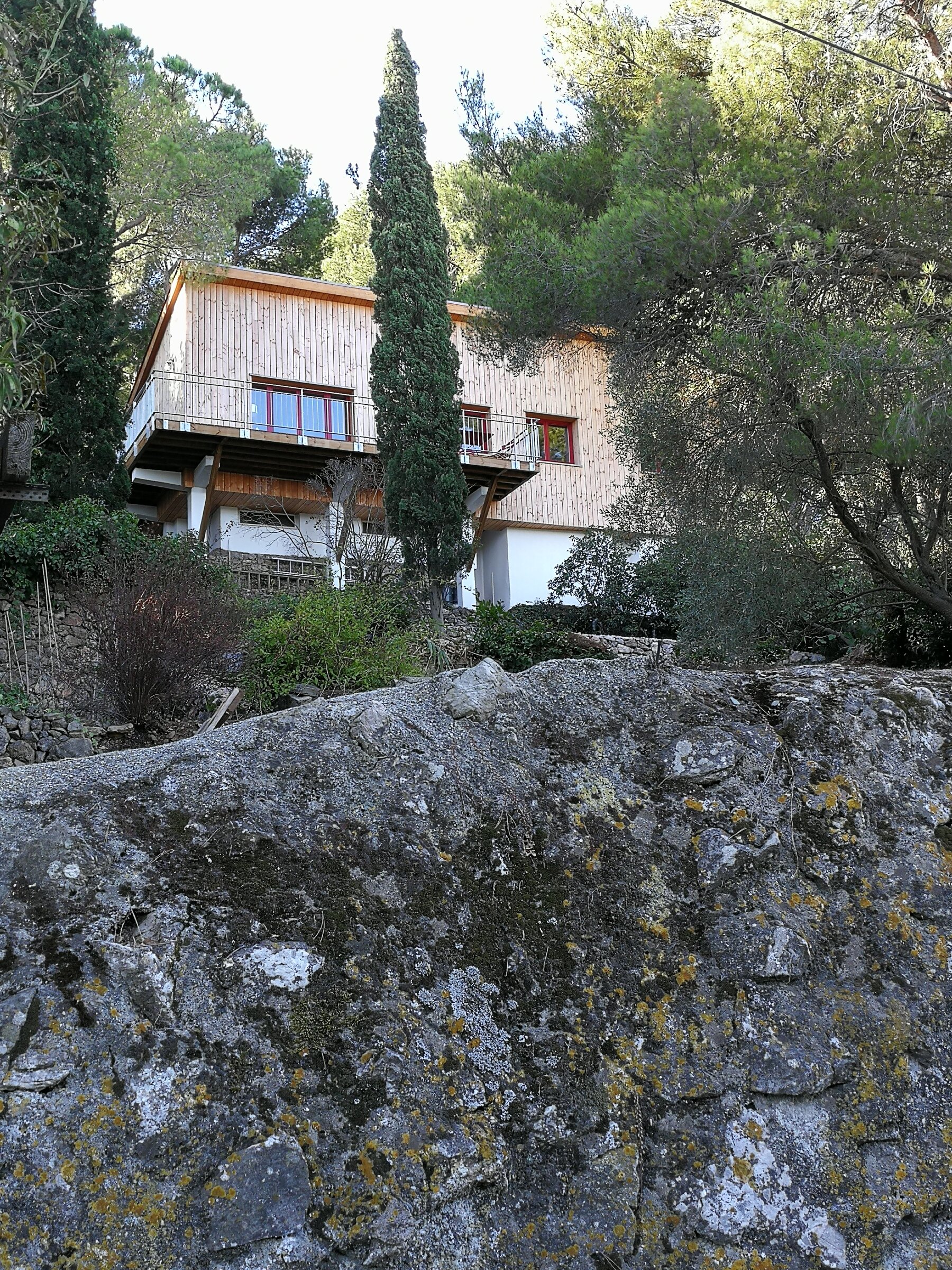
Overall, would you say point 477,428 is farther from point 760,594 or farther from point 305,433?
point 760,594

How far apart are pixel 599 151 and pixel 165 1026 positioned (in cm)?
1159

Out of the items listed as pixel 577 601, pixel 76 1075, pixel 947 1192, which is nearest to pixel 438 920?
pixel 76 1075

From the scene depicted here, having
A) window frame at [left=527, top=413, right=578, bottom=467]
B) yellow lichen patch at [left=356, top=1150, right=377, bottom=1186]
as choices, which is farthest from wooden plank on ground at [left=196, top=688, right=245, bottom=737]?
window frame at [left=527, top=413, right=578, bottom=467]

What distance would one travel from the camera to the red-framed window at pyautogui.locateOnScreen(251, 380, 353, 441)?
68.9 feet

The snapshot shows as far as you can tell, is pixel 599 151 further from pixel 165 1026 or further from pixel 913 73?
pixel 165 1026

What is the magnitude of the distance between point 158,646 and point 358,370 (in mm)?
13306

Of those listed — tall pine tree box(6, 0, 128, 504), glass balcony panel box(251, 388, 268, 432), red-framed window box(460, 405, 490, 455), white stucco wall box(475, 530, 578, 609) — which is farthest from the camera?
white stucco wall box(475, 530, 578, 609)

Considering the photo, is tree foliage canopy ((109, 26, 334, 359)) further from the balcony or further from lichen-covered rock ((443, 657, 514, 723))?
lichen-covered rock ((443, 657, 514, 723))

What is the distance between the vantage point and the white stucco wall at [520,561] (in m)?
22.2

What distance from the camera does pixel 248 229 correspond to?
30234 millimetres

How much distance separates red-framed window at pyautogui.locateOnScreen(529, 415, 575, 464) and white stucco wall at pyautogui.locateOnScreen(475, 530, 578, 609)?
177cm

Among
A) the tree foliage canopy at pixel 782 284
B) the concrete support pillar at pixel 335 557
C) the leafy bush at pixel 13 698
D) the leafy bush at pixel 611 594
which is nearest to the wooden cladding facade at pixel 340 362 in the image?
the leafy bush at pixel 611 594

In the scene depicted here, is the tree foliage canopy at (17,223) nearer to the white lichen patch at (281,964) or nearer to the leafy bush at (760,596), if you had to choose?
the white lichen patch at (281,964)

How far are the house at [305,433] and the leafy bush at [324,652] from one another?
715cm
